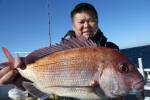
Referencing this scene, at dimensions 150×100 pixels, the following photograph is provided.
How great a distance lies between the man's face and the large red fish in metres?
0.72

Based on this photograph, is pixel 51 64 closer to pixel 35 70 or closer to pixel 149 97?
pixel 35 70

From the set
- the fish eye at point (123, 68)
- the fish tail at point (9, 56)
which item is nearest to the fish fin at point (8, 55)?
the fish tail at point (9, 56)

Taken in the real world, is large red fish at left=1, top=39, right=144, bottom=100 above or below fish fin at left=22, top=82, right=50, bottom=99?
above

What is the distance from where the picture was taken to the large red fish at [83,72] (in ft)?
9.59

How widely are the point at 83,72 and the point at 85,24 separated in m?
0.97

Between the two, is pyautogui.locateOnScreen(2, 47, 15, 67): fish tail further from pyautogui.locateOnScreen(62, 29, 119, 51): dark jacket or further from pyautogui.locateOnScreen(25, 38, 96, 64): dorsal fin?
pyautogui.locateOnScreen(62, 29, 119, 51): dark jacket

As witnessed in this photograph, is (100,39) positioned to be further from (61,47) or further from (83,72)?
(83,72)

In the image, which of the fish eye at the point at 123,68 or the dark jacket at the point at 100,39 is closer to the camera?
the fish eye at the point at 123,68

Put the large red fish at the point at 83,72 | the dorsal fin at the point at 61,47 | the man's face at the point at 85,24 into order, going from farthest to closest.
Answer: the man's face at the point at 85,24 → the dorsal fin at the point at 61,47 → the large red fish at the point at 83,72

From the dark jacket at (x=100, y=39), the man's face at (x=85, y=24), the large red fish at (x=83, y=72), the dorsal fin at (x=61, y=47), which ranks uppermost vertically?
the man's face at (x=85, y=24)

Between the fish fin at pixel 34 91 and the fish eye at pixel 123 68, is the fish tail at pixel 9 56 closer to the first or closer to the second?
the fish fin at pixel 34 91

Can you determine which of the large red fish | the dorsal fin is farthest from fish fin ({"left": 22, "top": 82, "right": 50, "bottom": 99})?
the dorsal fin

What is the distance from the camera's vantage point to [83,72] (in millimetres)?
2996

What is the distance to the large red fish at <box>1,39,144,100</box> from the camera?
2.92 meters
